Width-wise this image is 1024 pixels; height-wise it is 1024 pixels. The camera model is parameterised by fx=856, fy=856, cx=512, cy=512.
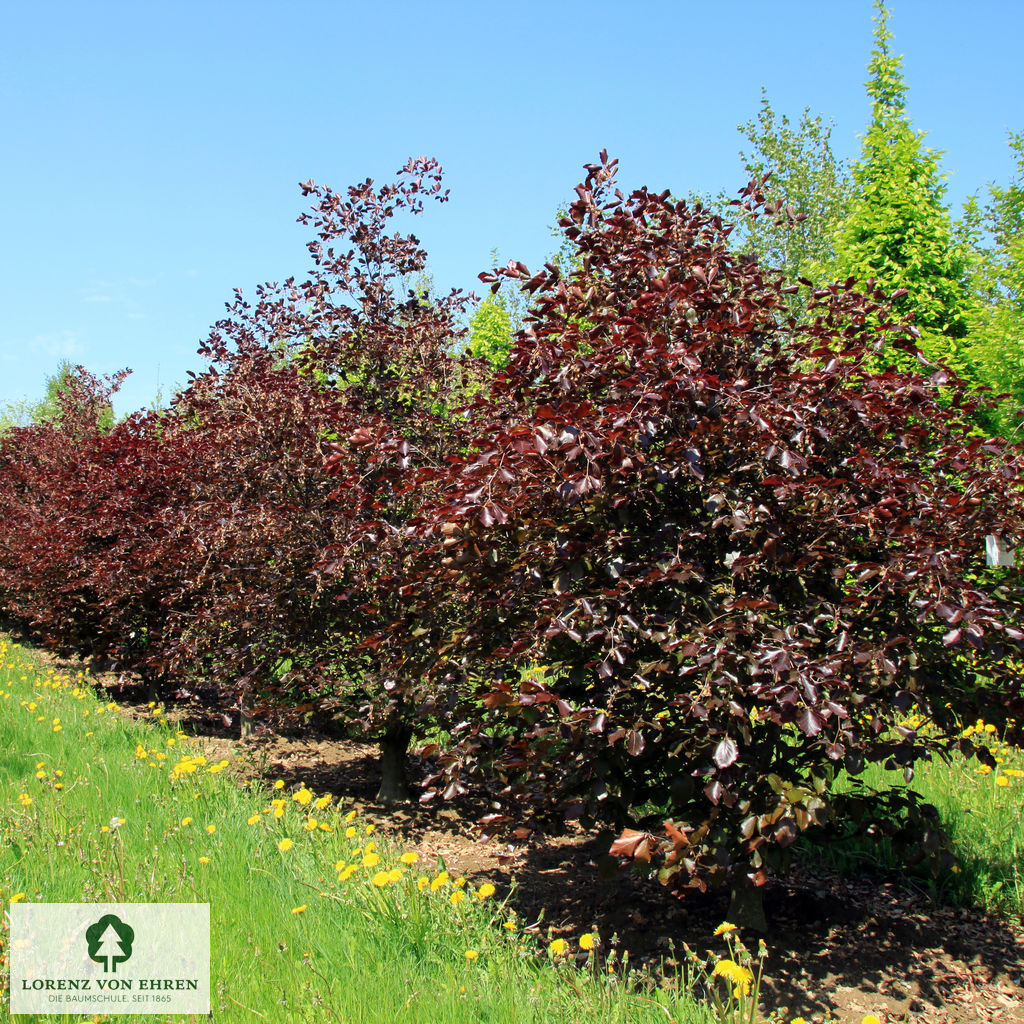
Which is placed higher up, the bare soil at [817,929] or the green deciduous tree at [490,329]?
the green deciduous tree at [490,329]

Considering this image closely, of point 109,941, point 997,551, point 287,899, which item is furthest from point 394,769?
point 997,551

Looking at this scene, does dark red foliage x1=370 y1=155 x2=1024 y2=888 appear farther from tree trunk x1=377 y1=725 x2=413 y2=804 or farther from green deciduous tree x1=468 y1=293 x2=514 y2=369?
green deciduous tree x1=468 y1=293 x2=514 y2=369

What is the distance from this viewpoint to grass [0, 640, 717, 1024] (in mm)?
2443

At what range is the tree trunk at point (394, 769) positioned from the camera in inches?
243

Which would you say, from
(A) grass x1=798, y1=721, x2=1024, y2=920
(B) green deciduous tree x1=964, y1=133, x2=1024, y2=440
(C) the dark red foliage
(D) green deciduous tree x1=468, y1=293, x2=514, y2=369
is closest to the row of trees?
(C) the dark red foliage

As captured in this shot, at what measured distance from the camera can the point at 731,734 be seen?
3.09m

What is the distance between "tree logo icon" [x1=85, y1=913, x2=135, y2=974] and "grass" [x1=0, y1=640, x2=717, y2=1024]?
154 mm

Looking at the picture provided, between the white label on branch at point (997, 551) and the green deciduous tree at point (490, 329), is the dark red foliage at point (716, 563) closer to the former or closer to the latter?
the white label on branch at point (997, 551)

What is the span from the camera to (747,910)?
369 cm

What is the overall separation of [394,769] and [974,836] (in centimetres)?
370

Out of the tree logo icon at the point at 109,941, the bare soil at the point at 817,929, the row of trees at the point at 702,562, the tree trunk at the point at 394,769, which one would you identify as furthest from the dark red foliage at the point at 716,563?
the tree trunk at the point at 394,769

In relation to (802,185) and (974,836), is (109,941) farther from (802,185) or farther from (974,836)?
(802,185)

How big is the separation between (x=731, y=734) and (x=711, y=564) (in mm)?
→ 766

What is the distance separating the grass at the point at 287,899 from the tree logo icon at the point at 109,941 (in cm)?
15
